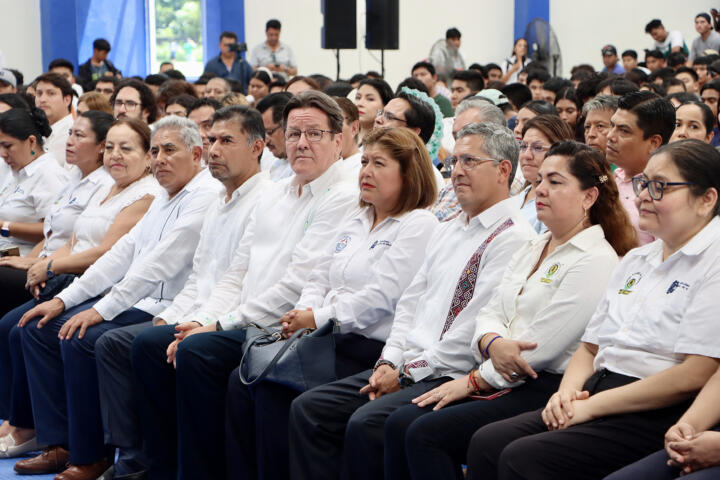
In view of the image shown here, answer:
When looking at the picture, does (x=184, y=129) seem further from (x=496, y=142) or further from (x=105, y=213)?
(x=496, y=142)

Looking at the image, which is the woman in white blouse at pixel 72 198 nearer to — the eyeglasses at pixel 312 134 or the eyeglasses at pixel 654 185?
the eyeglasses at pixel 312 134

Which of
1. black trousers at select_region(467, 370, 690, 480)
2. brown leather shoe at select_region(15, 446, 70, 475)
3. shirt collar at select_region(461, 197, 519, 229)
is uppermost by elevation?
shirt collar at select_region(461, 197, 519, 229)

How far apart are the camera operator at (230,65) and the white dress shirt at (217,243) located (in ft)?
25.6

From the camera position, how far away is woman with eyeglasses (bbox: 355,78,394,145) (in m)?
4.91

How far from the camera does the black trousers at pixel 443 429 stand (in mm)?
2439

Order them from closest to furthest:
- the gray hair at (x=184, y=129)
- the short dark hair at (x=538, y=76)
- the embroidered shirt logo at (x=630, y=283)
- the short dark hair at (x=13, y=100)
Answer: the embroidered shirt logo at (x=630, y=283) → the gray hair at (x=184, y=129) → the short dark hair at (x=13, y=100) → the short dark hair at (x=538, y=76)

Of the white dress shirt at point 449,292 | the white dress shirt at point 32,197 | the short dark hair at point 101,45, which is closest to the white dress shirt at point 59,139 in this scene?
the white dress shirt at point 32,197

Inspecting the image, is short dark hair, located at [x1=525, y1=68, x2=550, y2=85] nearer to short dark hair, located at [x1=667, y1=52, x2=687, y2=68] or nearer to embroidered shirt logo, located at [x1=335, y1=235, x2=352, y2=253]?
short dark hair, located at [x1=667, y1=52, x2=687, y2=68]

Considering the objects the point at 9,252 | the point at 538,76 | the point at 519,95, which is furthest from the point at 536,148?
the point at 538,76

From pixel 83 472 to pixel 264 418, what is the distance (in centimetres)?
100

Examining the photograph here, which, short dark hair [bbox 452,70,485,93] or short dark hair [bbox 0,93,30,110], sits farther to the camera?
short dark hair [bbox 452,70,485,93]

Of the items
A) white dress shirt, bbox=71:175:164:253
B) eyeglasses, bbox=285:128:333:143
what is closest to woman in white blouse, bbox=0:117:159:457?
white dress shirt, bbox=71:175:164:253

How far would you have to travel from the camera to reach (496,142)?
2.95 metres

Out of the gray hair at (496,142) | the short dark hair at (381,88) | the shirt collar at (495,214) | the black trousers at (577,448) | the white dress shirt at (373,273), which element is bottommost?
the black trousers at (577,448)
